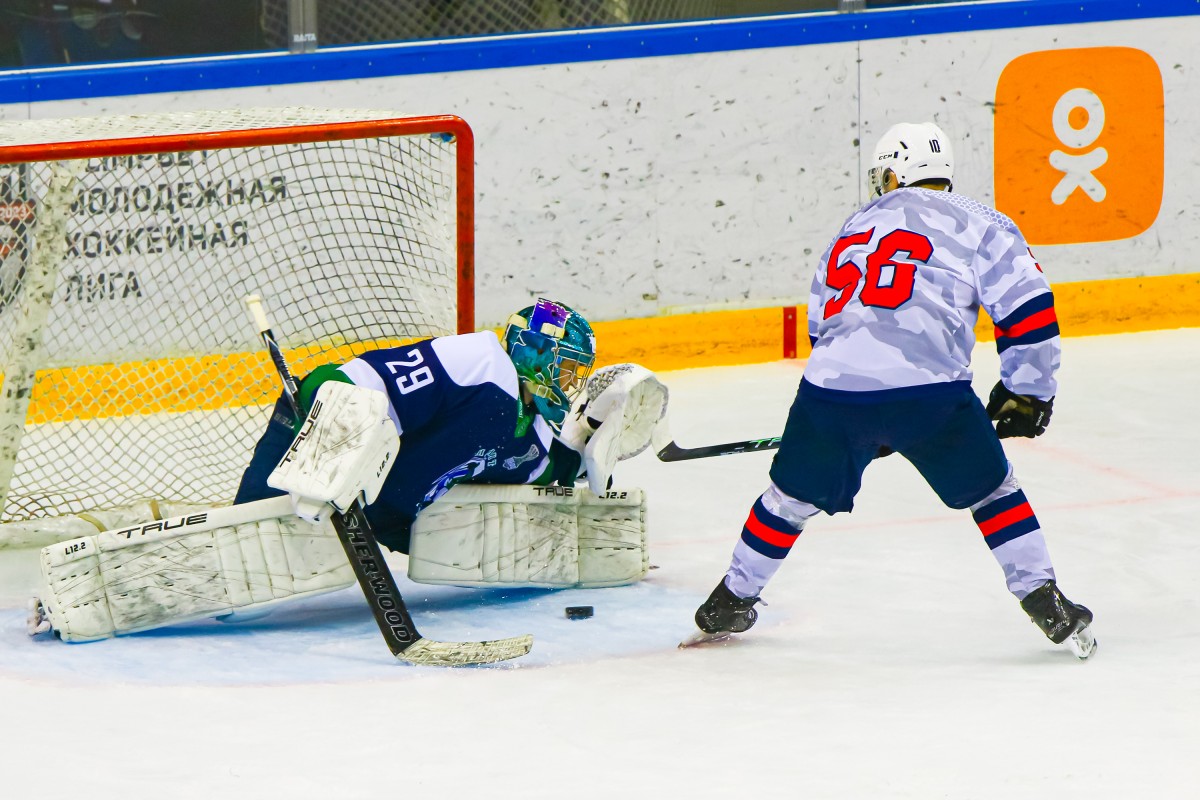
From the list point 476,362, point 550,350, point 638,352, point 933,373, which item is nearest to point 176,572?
point 476,362

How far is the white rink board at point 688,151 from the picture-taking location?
221 inches

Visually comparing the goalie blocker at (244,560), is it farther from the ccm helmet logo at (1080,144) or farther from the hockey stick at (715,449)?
the ccm helmet logo at (1080,144)

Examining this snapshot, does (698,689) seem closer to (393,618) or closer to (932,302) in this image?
(393,618)

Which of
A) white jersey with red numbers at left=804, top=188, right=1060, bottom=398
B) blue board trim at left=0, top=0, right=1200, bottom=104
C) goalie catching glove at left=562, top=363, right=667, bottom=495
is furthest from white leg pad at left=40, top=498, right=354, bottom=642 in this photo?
blue board trim at left=0, top=0, right=1200, bottom=104

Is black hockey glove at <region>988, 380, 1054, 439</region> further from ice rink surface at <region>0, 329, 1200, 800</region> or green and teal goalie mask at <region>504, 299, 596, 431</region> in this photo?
green and teal goalie mask at <region>504, 299, 596, 431</region>

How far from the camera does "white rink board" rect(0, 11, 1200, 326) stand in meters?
5.62

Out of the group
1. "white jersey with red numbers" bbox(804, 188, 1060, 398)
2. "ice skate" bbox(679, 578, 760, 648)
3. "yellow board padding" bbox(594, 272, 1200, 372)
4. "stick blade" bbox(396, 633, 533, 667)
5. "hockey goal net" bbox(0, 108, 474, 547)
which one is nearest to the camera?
"white jersey with red numbers" bbox(804, 188, 1060, 398)

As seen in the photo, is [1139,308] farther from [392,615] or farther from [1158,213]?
[392,615]

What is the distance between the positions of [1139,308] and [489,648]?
12.4ft

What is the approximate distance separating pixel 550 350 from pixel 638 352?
2479 millimetres

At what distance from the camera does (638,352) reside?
581 centimetres

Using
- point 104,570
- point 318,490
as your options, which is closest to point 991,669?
point 318,490

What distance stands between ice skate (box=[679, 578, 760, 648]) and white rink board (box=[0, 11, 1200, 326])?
8.38 ft

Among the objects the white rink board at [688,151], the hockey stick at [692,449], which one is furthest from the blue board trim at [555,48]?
the hockey stick at [692,449]
